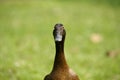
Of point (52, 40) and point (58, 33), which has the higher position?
point (58, 33)

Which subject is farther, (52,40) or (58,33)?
(52,40)

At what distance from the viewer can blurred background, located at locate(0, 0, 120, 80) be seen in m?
10.2

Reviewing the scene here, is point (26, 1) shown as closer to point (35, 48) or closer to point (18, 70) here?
point (35, 48)

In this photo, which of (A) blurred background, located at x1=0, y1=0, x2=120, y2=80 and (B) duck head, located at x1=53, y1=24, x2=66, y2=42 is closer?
(B) duck head, located at x1=53, y1=24, x2=66, y2=42

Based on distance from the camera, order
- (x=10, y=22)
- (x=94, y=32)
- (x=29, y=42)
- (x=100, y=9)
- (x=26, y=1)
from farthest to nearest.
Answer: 1. (x=26, y=1)
2. (x=100, y=9)
3. (x=10, y=22)
4. (x=94, y=32)
5. (x=29, y=42)

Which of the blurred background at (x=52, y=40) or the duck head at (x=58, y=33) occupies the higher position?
the duck head at (x=58, y=33)

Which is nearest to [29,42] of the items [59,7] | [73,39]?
[73,39]

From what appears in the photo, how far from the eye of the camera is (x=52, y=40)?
1440 cm

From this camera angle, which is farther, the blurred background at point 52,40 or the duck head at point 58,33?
the blurred background at point 52,40

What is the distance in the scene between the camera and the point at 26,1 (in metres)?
21.4

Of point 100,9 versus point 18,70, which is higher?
point 18,70

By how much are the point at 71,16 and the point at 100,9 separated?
215 centimetres

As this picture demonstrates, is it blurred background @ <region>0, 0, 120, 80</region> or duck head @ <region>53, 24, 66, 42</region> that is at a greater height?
duck head @ <region>53, 24, 66, 42</region>

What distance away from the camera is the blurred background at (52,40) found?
33.6 feet
